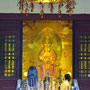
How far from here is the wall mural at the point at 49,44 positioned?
761 cm

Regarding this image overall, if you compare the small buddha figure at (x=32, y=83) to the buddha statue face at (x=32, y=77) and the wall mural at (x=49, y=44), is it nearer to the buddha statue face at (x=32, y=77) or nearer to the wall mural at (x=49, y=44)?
the buddha statue face at (x=32, y=77)

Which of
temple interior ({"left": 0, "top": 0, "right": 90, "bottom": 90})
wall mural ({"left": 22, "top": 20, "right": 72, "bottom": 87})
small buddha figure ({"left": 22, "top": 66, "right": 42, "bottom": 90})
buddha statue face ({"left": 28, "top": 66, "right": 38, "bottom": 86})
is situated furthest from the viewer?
wall mural ({"left": 22, "top": 20, "right": 72, "bottom": 87})

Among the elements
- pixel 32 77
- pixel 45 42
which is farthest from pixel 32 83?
pixel 45 42

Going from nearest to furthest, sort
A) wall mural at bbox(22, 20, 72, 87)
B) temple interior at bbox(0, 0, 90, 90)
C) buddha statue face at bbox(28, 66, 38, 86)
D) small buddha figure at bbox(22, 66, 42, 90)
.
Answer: small buddha figure at bbox(22, 66, 42, 90) → buddha statue face at bbox(28, 66, 38, 86) → temple interior at bbox(0, 0, 90, 90) → wall mural at bbox(22, 20, 72, 87)

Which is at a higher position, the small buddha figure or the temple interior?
the temple interior

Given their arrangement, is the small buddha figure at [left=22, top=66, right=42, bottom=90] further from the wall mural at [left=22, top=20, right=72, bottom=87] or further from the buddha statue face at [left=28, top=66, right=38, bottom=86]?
the wall mural at [left=22, top=20, right=72, bottom=87]

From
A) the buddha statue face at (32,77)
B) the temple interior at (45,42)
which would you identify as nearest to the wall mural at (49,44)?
the temple interior at (45,42)

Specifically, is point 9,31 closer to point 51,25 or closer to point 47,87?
point 51,25

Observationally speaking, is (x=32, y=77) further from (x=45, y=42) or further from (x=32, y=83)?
(x=45, y=42)

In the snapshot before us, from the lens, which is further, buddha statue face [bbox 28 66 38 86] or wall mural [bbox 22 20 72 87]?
wall mural [bbox 22 20 72 87]

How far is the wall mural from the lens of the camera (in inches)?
299

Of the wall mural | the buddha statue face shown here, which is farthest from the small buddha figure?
the wall mural

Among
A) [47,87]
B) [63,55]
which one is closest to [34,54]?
[63,55]

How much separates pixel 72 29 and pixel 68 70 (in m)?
1.17
